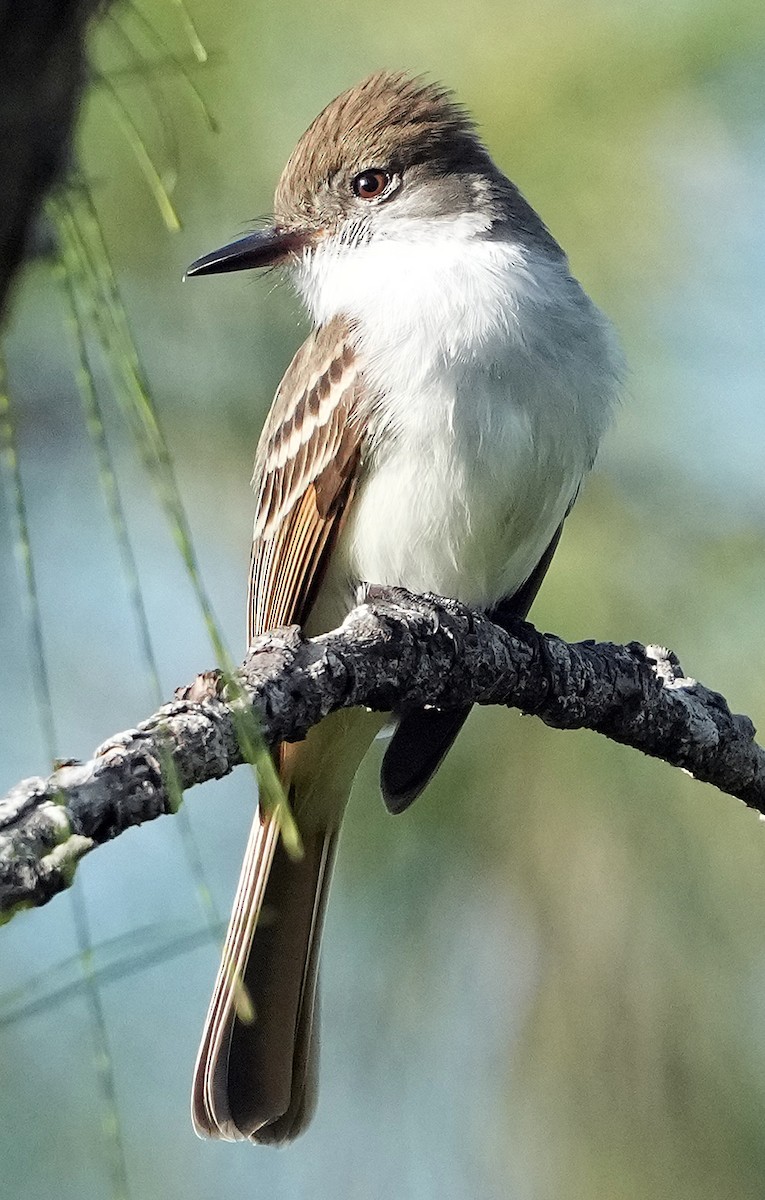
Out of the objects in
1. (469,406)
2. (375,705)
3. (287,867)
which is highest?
(469,406)

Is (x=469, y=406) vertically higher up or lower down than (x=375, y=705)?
higher up

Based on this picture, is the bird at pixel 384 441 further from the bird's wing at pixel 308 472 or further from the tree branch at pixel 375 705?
the tree branch at pixel 375 705

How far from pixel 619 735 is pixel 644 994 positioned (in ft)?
2.05

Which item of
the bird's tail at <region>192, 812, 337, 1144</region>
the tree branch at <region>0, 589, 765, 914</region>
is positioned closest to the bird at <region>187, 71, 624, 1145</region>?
the bird's tail at <region>192, 812, 337, 1144</region>

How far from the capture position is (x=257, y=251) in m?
3.33

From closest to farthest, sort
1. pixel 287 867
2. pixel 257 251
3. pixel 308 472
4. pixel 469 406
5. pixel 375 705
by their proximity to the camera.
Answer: pixel 375 705, pixel 469 406, pixel 308 472, pixel 287 867, pixel 257 251

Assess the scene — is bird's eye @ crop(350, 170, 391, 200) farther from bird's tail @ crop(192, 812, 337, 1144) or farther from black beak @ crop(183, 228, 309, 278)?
bird's tail @ crop(192, 812, 337, 1144)

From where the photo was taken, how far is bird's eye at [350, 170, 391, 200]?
337 centimetres

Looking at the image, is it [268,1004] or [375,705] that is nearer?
[375,705]

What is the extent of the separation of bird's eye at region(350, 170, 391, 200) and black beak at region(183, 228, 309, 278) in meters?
0.16

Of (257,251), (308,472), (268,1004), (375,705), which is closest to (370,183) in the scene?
(257,251)

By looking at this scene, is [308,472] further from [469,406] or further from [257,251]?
[257,251]

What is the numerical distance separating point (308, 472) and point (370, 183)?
81 cm

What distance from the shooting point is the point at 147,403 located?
39.5 inches
